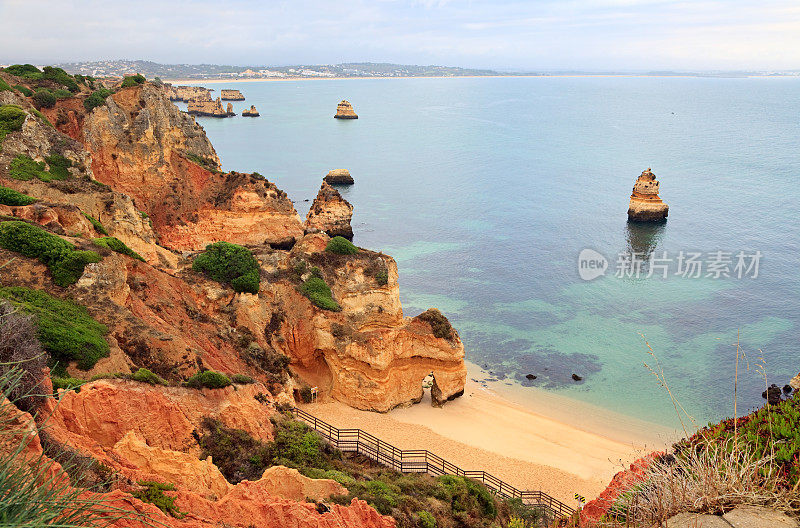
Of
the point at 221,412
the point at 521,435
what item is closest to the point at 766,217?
the point at 521,435

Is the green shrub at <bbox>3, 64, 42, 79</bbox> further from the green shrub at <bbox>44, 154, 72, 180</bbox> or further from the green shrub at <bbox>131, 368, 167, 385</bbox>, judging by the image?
the green shrub at <bbox>131, 368, 167, 385</bbox>

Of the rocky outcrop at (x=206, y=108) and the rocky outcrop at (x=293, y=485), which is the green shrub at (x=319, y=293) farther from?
the rocky outcrop at (x=206, y=108)

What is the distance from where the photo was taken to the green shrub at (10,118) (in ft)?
115

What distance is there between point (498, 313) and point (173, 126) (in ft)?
108

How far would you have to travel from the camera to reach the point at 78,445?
13117 mm

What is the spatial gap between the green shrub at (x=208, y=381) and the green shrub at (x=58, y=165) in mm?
22618

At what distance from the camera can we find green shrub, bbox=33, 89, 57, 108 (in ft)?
143

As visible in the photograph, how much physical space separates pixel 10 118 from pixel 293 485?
108 ft

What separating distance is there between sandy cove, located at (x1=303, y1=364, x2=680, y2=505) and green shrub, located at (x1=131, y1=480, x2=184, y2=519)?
17.1 m

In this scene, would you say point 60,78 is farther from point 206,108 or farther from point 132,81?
point 206,108

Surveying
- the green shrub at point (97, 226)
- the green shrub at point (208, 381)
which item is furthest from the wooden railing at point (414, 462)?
the green shrub at point (97, 226)

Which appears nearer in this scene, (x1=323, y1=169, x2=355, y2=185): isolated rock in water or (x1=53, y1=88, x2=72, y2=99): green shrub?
(x1=53, y1=88, x2=72, y2=99): green shrub

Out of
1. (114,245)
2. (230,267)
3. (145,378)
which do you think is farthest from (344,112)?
(145,378)

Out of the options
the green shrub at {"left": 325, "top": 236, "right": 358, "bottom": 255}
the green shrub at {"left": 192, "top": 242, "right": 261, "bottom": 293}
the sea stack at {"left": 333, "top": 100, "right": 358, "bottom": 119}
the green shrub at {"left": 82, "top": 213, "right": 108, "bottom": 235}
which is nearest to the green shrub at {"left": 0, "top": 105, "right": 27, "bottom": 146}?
the green shrub at {"left": 82, "top": 213, "right": 108, "bottom": 235}
